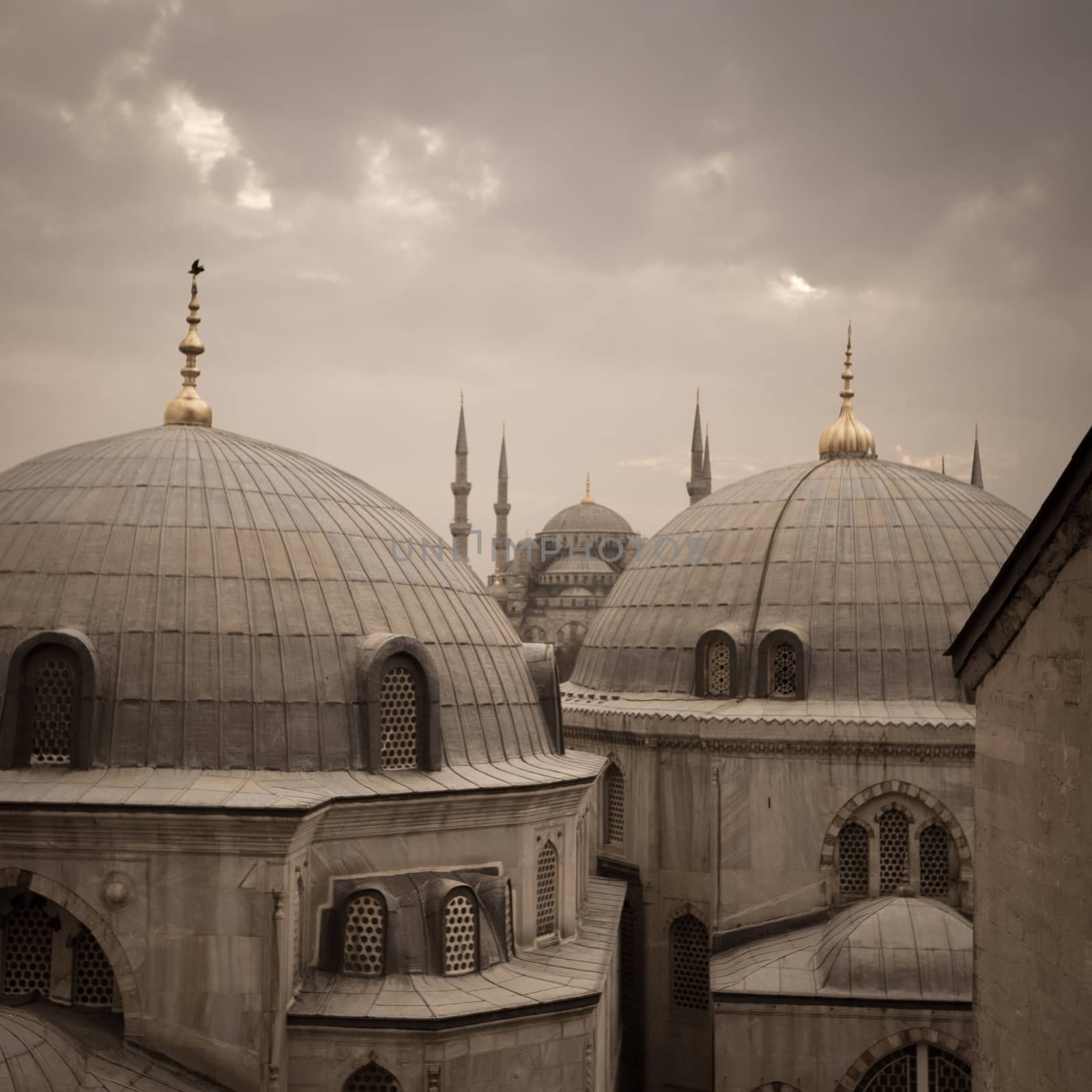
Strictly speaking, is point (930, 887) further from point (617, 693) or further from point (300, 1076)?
point (300, 1076)

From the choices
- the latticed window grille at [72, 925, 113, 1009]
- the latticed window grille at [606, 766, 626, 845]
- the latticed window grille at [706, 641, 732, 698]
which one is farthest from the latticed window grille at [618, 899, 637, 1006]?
the latticed window grille at [72, 925, 113, 1009]

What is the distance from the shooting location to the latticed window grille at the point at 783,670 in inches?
866

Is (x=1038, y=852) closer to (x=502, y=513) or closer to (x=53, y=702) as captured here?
(x=53, y=702)

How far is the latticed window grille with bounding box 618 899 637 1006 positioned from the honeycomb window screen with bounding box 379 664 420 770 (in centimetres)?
760

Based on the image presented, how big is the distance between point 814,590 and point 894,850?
4.37 metres

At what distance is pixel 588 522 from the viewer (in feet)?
303

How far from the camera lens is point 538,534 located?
3656 inches

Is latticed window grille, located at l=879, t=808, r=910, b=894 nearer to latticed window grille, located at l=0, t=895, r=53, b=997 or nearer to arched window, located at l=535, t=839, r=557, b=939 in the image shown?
arched window, located at l=535, t=839, r=557, b=939

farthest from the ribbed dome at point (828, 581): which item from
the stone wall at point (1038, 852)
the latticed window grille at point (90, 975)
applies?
the stone wall at point (1038, 852)

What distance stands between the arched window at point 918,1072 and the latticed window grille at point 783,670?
5.90 m

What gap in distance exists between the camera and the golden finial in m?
19.7

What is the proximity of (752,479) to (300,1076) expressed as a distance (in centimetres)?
1531

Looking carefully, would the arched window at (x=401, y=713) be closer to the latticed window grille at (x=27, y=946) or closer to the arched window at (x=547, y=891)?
the arched window at (x=547, y=891)

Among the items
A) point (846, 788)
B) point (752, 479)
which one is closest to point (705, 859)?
point (846, 788)
